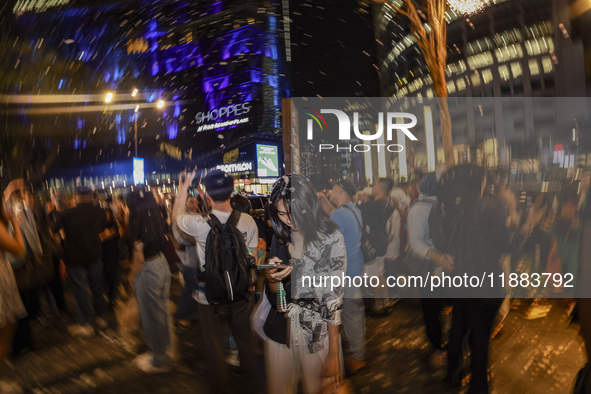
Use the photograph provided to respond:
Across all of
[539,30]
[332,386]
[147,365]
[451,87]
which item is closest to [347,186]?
[451,87]

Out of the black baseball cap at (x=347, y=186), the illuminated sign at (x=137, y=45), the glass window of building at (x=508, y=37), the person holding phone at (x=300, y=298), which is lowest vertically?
the person holding phone at (x=300, y=298)

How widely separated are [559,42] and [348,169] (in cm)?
165

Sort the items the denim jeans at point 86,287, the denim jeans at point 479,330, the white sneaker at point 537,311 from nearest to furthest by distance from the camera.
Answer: the denim jeans at point 479,330 → the white sneaker at point 537,311 → the denim jeans at point 86,287

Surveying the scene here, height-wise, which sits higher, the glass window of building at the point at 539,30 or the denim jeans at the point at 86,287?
the glass window of building at the point at 539,30

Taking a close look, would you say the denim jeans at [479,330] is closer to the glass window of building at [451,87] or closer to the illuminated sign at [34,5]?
the glass window of building at [451,87]

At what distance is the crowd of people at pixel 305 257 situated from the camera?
153 cm

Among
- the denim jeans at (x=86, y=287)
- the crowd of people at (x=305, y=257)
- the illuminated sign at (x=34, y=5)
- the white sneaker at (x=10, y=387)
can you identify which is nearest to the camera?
the crowd of people at (x=305, y=257)

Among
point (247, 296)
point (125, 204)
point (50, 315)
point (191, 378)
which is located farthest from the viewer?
point (50, 315)

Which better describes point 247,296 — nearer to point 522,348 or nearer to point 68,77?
Result: point 522,348

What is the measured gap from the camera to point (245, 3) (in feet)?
7.29

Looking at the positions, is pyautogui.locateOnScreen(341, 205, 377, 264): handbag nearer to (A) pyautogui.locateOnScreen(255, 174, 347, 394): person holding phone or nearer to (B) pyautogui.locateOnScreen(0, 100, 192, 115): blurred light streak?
(A) pyautogui.locateOnScreen(255, 174, 347, 394): person holding phone

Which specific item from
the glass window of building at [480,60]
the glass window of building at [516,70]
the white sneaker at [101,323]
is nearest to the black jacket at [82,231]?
the white sneaker at [101,323]

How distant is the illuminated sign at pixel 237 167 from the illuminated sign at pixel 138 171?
583 mm

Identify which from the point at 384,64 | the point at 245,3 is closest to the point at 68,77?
the point at 245,3
